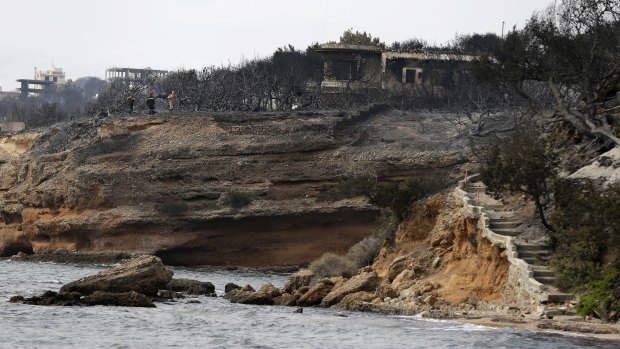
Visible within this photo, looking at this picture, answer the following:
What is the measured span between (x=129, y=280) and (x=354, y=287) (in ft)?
23.0

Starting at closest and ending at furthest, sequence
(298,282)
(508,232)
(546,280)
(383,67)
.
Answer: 1. (546,280)
2. (508,232)
3. (298,282)
4. (383,67)

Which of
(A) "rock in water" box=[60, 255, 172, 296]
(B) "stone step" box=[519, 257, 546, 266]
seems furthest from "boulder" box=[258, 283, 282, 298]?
(B) "stone step" box=[519, 257, 546, 266]

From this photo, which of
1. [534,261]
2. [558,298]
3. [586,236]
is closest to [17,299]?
[534,261]

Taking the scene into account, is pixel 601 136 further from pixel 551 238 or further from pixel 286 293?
pixel 286 293

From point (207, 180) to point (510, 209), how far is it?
38.9 m

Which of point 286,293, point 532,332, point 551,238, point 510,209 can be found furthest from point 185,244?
point 532,332

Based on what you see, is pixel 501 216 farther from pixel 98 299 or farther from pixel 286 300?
pixel 98 299

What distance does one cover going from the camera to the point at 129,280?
161 ft

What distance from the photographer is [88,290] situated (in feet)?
160

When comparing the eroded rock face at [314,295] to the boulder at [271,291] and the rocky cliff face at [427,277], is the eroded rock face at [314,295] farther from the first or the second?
the boulder at [271,291]

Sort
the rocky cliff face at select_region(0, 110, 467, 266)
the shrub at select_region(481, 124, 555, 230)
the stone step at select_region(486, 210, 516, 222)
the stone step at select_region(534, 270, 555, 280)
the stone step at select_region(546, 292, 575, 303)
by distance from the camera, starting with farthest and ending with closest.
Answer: the rocky cliff face at select_region(0, 110, 467, 266), the stone step at select_region(486, 210, 516, 222), the shrub at select_region(481, 124, 555, 230), the stone step at select_region(534, 270, 555, 280), the stone step at select_region(546, 292, 575, 303)

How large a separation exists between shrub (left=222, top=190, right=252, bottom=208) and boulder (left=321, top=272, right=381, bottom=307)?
32.4 m

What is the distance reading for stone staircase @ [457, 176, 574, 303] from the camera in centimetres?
4025

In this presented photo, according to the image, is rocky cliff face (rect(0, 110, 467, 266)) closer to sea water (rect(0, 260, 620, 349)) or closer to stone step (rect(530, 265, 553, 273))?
sea water (rect(0, 260, 620, 349))
